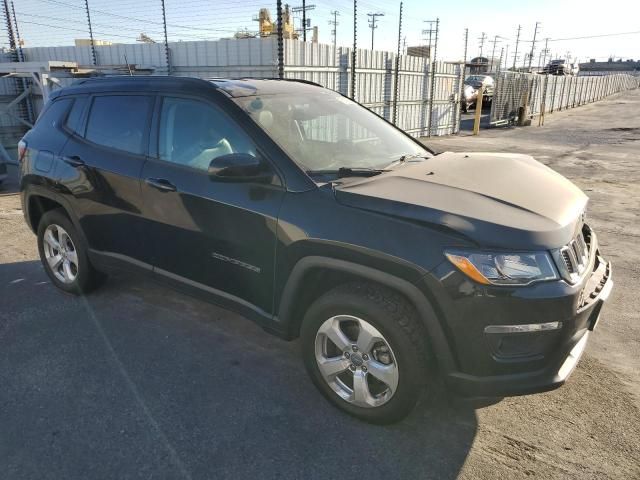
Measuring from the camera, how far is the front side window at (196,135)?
3.07 meters

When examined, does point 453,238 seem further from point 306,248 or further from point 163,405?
point 163,405

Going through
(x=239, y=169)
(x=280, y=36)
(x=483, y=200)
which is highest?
(x=280, y=36)

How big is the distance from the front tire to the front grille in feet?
2.37

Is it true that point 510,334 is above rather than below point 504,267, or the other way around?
below

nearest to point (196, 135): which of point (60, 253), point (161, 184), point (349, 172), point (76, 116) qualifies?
point (161, 184)

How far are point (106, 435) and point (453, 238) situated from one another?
206cm

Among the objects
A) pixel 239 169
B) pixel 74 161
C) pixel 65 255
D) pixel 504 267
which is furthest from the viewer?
pixel 65 255

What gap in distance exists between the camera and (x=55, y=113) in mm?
4246

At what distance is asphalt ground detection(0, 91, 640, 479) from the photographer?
249cm

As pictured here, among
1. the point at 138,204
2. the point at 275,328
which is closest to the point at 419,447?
the point at 275,328

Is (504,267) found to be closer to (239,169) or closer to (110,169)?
(239,169)

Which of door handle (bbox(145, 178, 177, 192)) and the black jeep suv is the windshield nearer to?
the black jeep suv

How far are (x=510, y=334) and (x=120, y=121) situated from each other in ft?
9.97

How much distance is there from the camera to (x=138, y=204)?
138 inches
